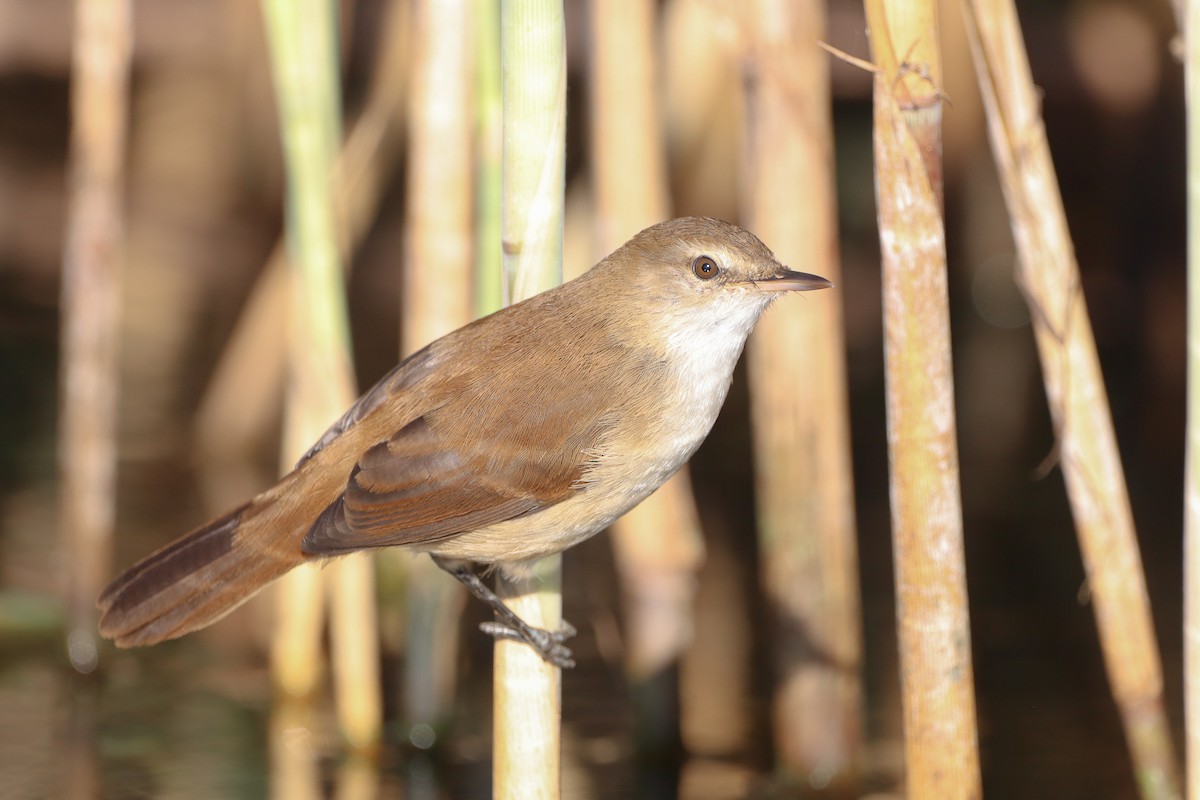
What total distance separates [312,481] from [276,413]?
3.02 meters

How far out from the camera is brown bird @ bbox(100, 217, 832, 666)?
8.58ft

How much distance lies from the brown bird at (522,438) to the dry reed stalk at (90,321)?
4.25ft

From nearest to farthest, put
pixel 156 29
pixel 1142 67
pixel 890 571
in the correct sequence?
pixel 890 571, pixel 1142 67, pixel 156 29

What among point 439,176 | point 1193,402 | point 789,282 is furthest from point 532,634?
point 439,176

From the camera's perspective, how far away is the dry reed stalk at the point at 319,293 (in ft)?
10.9

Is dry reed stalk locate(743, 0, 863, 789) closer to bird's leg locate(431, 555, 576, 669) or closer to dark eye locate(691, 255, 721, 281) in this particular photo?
dark eye locate(691, 255, 721, 281)

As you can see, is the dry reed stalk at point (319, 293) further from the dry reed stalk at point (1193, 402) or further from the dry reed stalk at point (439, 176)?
the dry reed stalk at point (1193, 402)

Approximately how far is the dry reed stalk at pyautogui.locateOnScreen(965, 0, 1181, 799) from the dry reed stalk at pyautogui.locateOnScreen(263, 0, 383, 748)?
148 cm

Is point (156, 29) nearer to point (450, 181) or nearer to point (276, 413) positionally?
point (276, 413)

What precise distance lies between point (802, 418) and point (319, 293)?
114cm

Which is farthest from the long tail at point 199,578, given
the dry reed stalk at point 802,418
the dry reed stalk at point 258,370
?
the dry reed stalk at point 258,370

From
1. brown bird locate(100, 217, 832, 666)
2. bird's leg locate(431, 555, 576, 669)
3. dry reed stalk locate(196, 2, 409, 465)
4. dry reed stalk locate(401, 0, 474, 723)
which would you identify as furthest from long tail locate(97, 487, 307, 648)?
dry reed stalk locate(196, 2, 409, 465)

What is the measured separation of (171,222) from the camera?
7.86 m

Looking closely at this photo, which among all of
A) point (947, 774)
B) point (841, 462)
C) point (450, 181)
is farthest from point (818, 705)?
point (450, 181)
